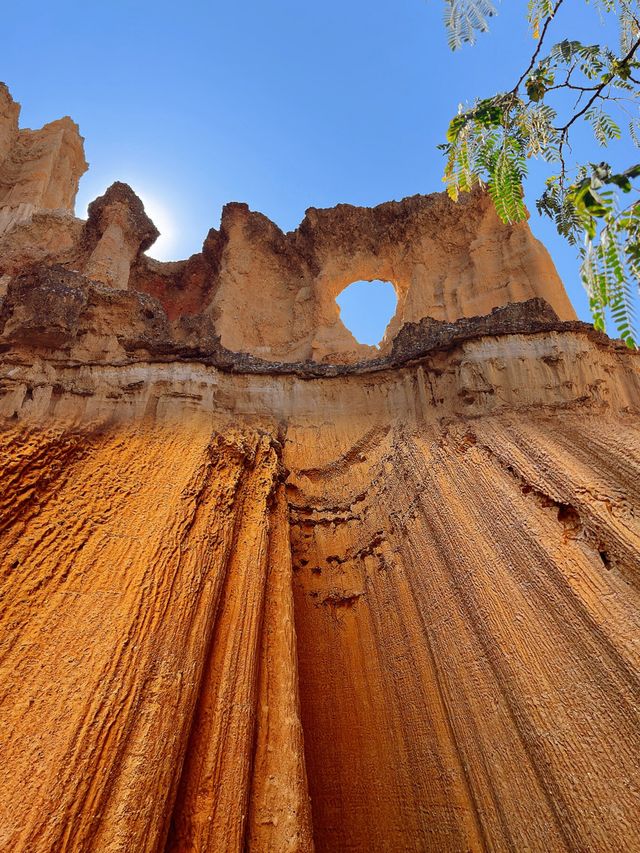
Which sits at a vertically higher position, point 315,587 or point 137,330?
point 137,330

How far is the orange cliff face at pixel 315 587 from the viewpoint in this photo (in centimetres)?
392

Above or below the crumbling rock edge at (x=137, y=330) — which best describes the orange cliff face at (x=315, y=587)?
below

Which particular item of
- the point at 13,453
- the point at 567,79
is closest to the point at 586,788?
the point at 567,79

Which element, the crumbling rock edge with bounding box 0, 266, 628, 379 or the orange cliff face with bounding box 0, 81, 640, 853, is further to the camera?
the crumbling rock edge with bounding box 0, 266, 628, 379

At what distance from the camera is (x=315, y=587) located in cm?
752

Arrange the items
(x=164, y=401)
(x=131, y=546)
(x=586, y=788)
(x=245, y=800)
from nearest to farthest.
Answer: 1. (x=245, y=800)
2. (x=586, y=788)
3. (x=131, y=546)
4. (x=164, y=401)

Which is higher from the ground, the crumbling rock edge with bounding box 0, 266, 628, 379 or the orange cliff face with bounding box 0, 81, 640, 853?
the crumbling rock edge with bounding box 0, 266, 628, 379

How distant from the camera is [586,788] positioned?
436cm

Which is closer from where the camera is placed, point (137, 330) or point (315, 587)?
point (315, 587)

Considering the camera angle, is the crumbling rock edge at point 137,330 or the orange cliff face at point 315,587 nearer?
the orange cliff face at point 315,587

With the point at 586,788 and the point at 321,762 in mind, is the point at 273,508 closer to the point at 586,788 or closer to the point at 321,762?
the point at 321,762

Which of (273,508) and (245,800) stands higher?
(273,508)

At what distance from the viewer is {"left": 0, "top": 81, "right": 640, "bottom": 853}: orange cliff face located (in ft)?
12.9

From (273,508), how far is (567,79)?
231 inches
